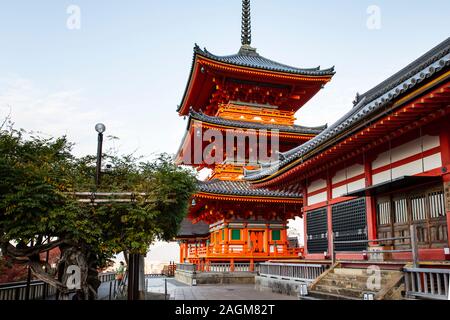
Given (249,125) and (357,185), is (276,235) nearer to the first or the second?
(249,125)

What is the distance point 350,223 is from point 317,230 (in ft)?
9.74

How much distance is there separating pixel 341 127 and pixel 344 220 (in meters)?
4.49

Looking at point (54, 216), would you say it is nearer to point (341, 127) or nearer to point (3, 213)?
point (3, 213)

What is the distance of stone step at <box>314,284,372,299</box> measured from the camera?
11.5 m

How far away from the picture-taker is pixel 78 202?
967 centimetres

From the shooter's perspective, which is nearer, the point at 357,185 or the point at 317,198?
the point at 357,185

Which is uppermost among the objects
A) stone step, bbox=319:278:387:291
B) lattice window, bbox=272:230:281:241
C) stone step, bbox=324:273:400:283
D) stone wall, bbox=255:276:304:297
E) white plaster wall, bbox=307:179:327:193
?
white plaster wall, bbox=307:179:327:193

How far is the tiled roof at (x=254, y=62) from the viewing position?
88.7 feet

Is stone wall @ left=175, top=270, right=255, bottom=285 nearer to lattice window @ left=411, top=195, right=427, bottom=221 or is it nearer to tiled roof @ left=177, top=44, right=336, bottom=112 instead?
tiled roof @ left=177, top=44, right=336, bottom=112

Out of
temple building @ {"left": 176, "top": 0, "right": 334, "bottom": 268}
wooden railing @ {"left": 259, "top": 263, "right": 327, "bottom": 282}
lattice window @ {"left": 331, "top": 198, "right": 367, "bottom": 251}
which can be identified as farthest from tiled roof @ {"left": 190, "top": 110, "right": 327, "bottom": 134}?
lattice window @ {"left": 331, "top": 198, "right": 367, "bottom": 251}

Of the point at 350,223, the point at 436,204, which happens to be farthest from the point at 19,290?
the point at 436,204

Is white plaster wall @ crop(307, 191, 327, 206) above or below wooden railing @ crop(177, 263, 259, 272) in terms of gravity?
above
